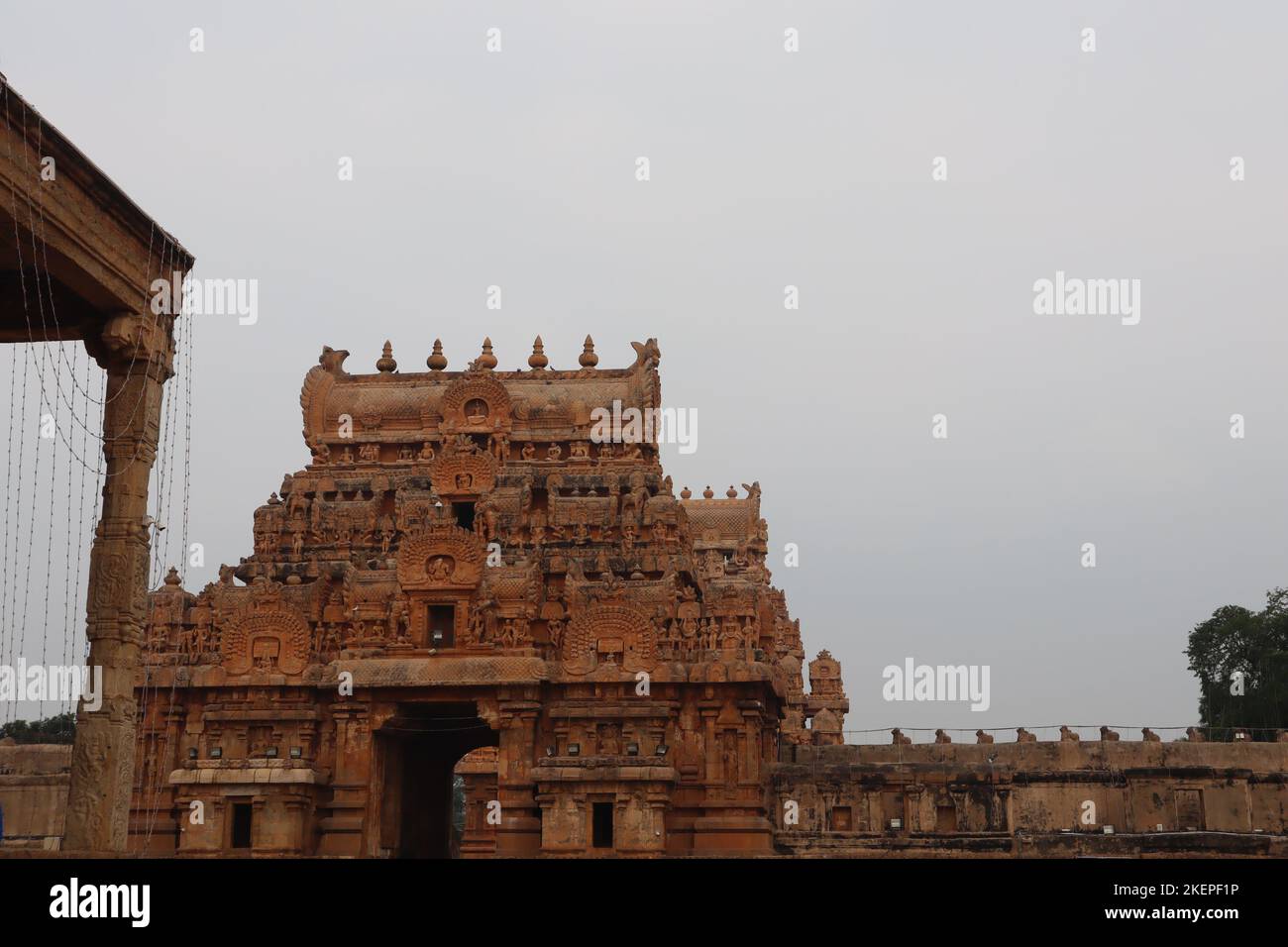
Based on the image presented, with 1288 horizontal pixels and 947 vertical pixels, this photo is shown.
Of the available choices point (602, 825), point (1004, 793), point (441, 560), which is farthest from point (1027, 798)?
point (441, 560)

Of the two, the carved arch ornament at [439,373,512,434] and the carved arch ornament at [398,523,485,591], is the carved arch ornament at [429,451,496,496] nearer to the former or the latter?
the carved arch ornament at [439,373,512,434]

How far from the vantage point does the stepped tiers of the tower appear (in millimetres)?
32938

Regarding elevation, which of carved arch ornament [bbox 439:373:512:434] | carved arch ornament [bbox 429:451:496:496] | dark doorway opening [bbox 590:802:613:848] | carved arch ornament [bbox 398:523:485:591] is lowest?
Answer: dark doorway opening [bbox 590:802:613:848]

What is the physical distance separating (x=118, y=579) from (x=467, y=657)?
17.2 m

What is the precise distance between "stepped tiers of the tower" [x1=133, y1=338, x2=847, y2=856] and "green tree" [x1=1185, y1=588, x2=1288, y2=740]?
1088 inches

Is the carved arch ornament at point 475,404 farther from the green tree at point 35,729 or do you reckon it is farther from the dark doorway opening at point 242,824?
the green tree at point 35,729

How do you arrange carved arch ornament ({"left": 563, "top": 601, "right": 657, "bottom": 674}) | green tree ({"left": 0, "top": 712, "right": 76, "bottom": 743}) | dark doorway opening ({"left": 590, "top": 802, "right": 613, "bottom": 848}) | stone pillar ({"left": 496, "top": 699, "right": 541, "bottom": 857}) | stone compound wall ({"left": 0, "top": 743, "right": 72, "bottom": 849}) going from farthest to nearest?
green tree ({"left": 0, "top": 712, "right": 76, "bottom": 743}), stone compound wall ({"left": 0, "top": 743, "right": 72, "bottom": 849}), carved arch ornament ({"left": 563, "top": 601, "right": 657, "bottom": 674}), stone pillar ({"left": 496, "top": 699, "right": 541, "bottom": 857}), dark doorway opening ({"left": 590, "top": 802, "right": 613, "bottom": 848})

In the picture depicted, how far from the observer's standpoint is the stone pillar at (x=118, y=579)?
55.3 ft

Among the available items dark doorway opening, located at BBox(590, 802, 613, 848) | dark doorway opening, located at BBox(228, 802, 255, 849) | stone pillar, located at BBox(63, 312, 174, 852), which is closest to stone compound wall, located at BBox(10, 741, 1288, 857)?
dark doorway opening, located at BBox(590, 802, 613, 848)

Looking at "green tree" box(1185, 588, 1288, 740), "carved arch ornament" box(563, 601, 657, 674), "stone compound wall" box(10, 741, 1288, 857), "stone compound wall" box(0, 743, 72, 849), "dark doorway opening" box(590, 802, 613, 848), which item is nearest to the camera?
"dark doorway opening" box(590, 802, 613, 848)

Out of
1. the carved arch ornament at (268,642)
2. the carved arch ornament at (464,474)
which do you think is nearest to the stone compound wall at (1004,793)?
the carved arch ornament at (268,642)
